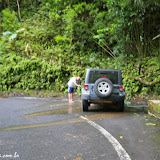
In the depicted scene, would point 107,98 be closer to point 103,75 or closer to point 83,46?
point 103,75

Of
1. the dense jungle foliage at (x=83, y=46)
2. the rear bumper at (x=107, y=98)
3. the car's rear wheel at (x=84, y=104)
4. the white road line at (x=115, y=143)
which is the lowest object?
the white road line at (x=115, y=143)

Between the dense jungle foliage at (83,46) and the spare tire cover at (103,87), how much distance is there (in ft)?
16.4

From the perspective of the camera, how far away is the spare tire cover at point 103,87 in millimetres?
7238

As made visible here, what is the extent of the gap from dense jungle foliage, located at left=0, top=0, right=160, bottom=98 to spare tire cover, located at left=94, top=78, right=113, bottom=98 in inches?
197

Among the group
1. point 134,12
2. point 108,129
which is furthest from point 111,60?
point 108,129

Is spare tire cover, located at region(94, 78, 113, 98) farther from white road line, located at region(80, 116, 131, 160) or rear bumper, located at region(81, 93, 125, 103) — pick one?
white road line, located at region(80, 116, 131, 160)

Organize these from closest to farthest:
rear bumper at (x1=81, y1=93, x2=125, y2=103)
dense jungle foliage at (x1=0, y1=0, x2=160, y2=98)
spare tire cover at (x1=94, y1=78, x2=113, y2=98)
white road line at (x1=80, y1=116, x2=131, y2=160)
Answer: white road line at (x1=80, y1=116, x2=131, y2=160)
spare tire cover at (x1=94, y1=78, x2=113, y2=98)
rear bumper at (x1=81, y1=93, x2=125, y2=103)
dense jungle foliage at (x1=0, y1=0, x2=160, y2=98)

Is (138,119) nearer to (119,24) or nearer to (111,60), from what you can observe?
(119,24)

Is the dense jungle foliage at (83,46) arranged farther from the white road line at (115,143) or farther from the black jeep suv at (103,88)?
the white road line at (115,143)

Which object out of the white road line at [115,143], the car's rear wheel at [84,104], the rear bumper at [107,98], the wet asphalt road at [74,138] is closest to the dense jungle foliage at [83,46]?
the rear bumper at [107,98]

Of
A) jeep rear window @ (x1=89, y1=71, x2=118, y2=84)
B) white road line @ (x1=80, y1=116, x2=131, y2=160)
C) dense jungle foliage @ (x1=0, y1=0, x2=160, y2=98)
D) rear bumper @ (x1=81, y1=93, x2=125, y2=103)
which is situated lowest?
white road line @ (x1=80, y1=116, x2=131, y2=160)

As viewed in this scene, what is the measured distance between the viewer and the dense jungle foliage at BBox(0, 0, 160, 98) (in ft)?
39.8

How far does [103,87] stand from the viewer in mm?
7363

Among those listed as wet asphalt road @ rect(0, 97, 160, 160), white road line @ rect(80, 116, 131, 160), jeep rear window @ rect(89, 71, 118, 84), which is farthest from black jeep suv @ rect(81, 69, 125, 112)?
white road line @ rect(80, 116, 131, 160)
